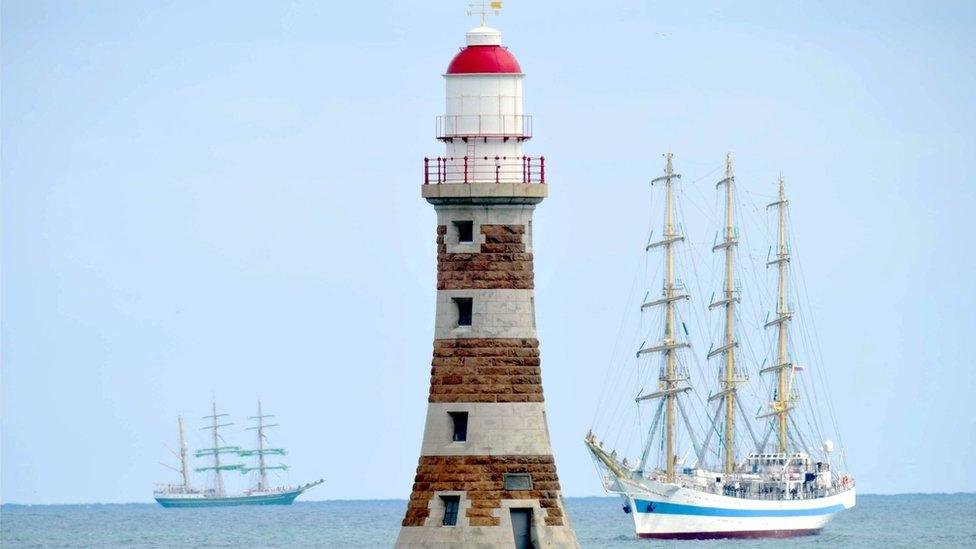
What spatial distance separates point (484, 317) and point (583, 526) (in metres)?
142

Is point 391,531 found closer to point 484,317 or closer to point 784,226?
point 784,226

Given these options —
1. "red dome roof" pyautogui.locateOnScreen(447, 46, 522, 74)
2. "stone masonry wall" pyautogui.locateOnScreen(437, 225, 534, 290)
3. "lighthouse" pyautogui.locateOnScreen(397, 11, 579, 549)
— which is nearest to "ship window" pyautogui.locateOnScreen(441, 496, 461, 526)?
"lighthouse" pyautogui.locateOnScreen(397, 11, 579, 549)

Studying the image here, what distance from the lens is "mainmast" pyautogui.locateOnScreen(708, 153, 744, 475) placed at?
14850cm

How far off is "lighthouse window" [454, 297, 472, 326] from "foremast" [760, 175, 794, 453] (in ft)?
367

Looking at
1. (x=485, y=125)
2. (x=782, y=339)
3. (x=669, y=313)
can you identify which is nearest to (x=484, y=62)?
(x=485, y=125)

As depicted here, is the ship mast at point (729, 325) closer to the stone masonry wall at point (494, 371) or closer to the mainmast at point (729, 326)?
the mainmast at point (729, 326)

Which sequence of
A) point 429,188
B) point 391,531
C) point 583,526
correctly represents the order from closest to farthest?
Answer: point 429,188 < point 391,531 < point 583,526

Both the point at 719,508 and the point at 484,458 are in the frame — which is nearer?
the point at 484,458

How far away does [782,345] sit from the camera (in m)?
158

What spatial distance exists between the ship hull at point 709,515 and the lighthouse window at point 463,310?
98.5m

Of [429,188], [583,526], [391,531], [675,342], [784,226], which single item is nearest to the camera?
[429,188]

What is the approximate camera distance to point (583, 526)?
18612 centimetres

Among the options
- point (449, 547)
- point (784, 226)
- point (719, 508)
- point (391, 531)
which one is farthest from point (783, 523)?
point (449, 547)

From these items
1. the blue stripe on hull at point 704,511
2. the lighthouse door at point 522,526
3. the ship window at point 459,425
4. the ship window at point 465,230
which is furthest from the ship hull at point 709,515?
the ship window at point 465,230
